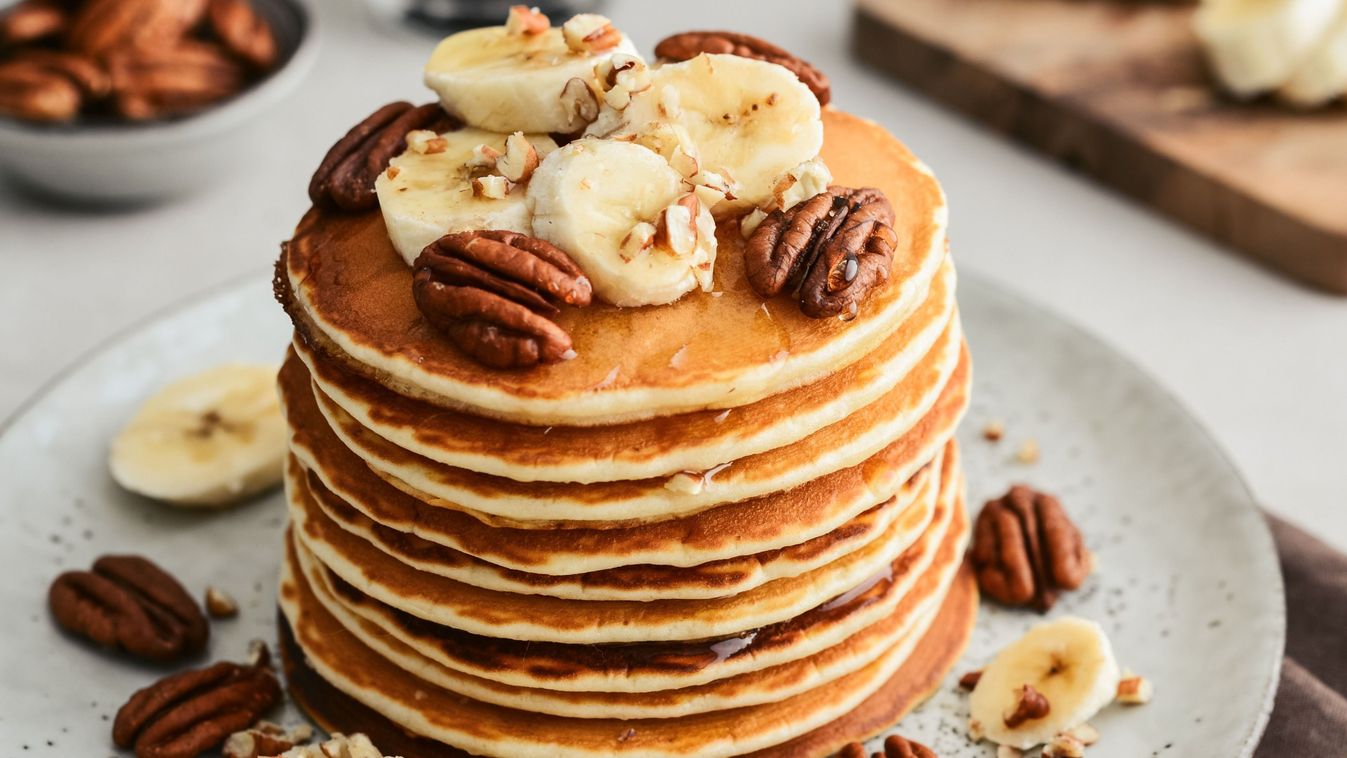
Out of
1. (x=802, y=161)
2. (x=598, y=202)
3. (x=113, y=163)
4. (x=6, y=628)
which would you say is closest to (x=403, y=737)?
(x=6, y=628)

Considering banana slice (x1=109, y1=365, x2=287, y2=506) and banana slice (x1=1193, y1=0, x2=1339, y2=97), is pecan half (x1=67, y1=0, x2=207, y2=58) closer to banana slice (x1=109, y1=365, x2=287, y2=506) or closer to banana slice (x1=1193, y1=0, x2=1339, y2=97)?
banana slice (x1=109, y1=365, x2=287, y2=506)

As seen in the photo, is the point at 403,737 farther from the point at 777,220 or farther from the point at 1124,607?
the point at 1124,607

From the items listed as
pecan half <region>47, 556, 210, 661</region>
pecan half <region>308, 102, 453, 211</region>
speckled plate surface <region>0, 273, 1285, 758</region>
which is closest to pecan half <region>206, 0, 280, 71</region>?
speckled plate surface <region>0, 273, 1285, 758</region>

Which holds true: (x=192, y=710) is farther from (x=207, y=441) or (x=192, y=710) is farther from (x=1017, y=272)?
(x=1017, y=272)

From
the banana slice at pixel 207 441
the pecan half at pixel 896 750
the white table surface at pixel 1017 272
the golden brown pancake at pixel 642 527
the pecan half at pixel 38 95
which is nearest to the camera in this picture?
the golden brown pancake at pixel 642 527

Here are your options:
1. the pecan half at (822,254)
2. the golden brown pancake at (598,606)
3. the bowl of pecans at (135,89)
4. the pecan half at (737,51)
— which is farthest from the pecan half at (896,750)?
the bowl of pecans at (135,89)

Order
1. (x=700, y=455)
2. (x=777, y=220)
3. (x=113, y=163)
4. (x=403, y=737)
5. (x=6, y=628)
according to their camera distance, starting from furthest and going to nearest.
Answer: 1. (x=113, y=163)
2. (x=6, y=628)
3. (x=403, y=737)
4. (x=777, y=220)
5. (x=700, y=455)

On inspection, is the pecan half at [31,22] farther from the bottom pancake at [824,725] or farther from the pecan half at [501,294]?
the pecan half at [501,294]
